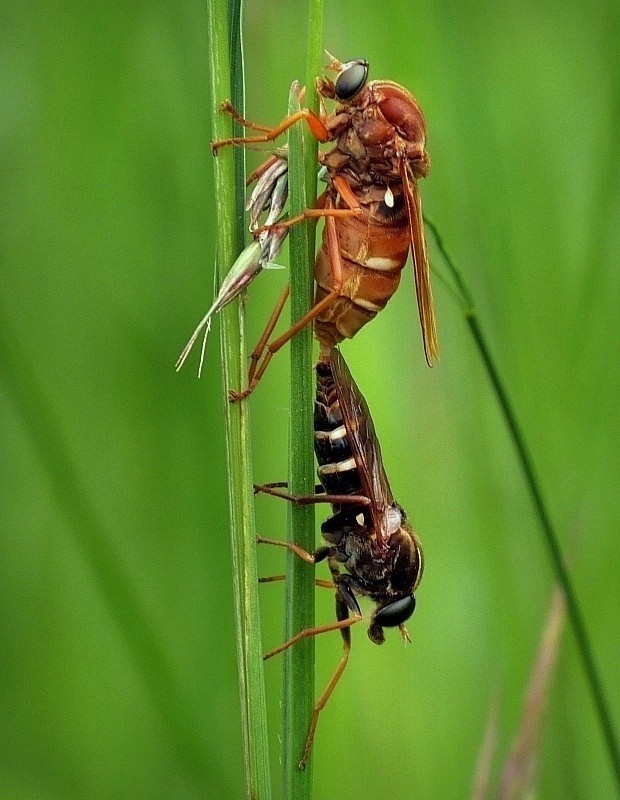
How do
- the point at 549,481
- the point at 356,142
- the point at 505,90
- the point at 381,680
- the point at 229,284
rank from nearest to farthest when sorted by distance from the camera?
the point at 229,284
the point at 356,142
the point at 381,680
the point at 549,481
the point at 505,90

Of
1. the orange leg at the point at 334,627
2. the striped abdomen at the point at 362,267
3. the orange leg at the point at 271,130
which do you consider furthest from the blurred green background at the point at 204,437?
the orange leg at the point at 271,130

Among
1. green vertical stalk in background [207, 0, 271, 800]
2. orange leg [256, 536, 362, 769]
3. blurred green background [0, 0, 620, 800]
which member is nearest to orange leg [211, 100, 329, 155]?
green vertical stalk in background [207, 0, 271, 800]

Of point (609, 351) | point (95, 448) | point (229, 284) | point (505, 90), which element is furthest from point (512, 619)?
point (505, 90)

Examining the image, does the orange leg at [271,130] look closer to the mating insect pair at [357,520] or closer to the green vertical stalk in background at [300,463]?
the green vertical stalk in background at [300,463]

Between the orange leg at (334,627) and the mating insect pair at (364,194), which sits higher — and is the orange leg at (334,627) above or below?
below

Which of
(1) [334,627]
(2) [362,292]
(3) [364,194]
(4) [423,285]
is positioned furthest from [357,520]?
(3) [364,194]

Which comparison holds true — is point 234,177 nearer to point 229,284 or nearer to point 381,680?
point 229,284
